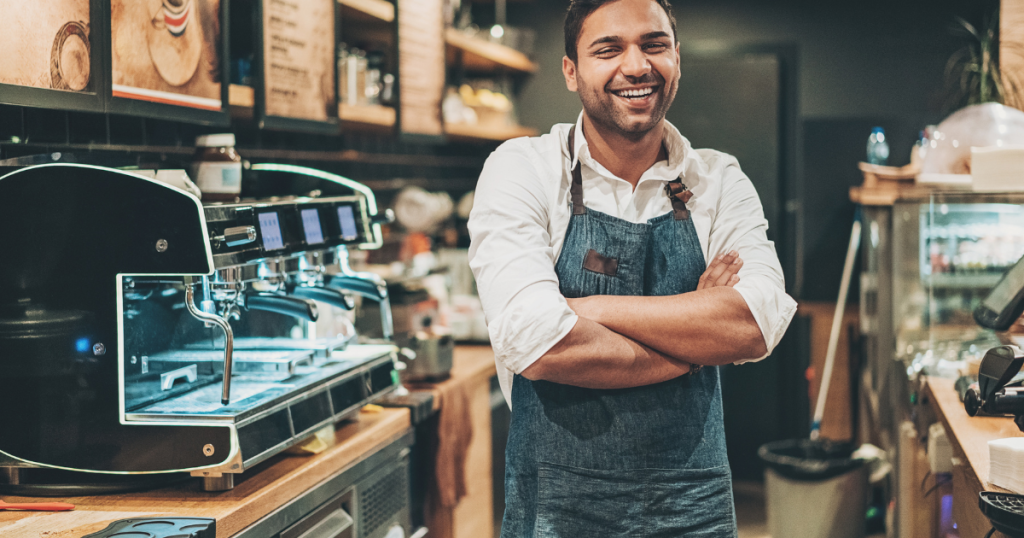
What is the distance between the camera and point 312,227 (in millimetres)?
2102

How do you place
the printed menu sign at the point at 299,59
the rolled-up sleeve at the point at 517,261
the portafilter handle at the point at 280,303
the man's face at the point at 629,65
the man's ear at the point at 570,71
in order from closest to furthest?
the rolled-up sleeve at the point at 517,261
the man's face at the point at 629,65
the man's ear at the point at 570,71
the portafilter handle at the point at 280,303
the printed menu sign at the point at 299,59

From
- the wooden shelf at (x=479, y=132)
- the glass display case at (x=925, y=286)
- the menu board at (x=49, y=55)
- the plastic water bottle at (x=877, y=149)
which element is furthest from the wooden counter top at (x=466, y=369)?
the plastic water bottle at (x=877, y=149)

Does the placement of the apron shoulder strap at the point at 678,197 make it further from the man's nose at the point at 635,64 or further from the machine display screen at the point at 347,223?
the machine display screen at the point at 347,223

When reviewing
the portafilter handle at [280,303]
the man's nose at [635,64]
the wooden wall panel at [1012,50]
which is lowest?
the portafilter handle at [280,303]

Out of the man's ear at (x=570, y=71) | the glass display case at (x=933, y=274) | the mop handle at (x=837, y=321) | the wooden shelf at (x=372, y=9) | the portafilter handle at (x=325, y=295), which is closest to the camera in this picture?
the man's ear at (x=570, y=71)

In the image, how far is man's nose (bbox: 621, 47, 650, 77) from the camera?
161 cm

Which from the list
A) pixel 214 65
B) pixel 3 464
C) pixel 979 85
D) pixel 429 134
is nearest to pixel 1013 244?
pixel 979 85

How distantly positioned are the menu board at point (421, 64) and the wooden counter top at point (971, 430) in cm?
205

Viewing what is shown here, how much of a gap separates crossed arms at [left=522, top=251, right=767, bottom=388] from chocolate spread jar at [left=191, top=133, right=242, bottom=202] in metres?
0.86

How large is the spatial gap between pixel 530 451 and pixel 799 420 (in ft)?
12.5

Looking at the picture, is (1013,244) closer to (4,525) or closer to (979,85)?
(979,85)

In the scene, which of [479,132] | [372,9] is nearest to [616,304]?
[372,9]

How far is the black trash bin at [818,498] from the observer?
354cm

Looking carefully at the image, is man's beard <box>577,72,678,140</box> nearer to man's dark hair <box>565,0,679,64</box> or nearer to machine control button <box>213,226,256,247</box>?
man's dark hair <box>565,0,679,64</box>
